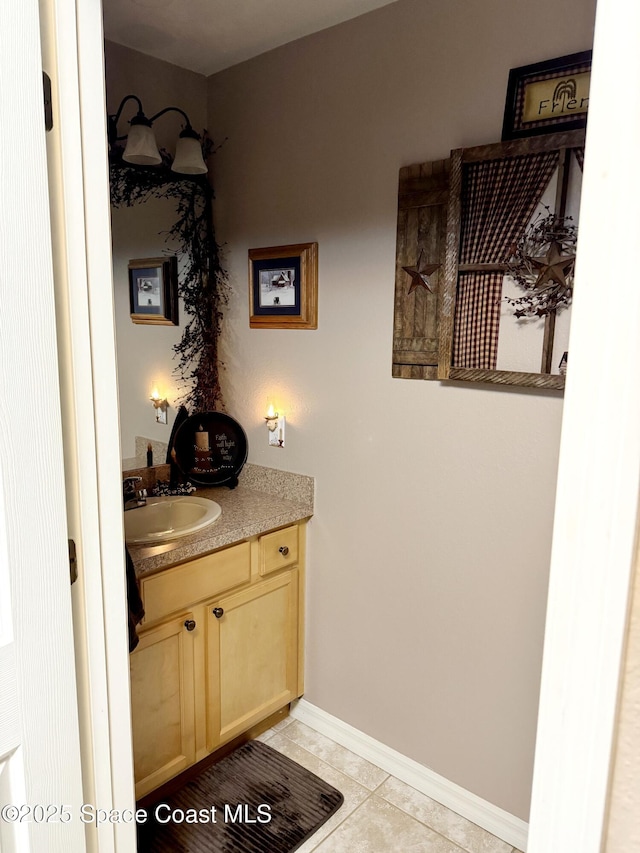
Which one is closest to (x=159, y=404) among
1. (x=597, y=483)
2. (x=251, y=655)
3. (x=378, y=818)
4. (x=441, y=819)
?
(x=251, y=655)

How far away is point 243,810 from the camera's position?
207 centimetres

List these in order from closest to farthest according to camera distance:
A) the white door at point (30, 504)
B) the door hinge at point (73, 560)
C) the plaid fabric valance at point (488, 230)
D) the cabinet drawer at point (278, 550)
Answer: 1. the white door at point (30, 504)
2. the door hinge at point (73, 560)
3. the plaid fabric valance at point (488, 230)
4. the cabinet drawer at point (278, 550)

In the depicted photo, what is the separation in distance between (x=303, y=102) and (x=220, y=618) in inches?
73.9

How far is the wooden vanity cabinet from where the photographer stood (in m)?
1.97

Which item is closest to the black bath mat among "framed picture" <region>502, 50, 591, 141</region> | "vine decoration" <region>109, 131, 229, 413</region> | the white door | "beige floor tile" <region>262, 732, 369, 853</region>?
"beige floor tile" <region>262, 732, 369, 853</region>

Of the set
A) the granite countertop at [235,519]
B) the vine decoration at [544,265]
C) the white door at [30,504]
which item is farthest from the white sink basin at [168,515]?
the vine decoration at [544,265]

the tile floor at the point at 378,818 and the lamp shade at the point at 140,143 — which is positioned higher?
the lamp shade at the point at 140,143

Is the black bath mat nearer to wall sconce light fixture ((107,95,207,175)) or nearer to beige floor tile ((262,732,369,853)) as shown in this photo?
beige floor tile ((262,732,369,853))

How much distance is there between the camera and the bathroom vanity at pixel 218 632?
1.96 metres

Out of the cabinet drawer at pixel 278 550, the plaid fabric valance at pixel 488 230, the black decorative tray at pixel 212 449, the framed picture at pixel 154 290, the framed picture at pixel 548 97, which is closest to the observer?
the framed picture at pixel 548 97

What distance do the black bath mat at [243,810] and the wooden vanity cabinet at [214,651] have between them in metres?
0.12

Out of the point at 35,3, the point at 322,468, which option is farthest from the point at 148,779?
the point at 35,3

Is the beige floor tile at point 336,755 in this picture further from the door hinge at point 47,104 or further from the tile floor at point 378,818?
the door hinge at point 47,104

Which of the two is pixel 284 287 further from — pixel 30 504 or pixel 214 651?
pixel 30 504
